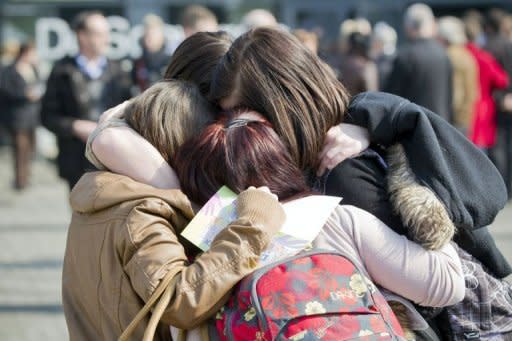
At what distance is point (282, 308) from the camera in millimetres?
2039

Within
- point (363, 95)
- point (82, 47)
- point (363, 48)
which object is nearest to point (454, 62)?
point (363, 48)

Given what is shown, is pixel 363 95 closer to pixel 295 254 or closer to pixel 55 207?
pixel 295 254

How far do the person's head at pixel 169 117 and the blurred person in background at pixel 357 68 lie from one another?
16.0 ft

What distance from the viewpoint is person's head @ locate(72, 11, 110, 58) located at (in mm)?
6246

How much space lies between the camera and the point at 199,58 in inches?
103

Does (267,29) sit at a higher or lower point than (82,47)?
higher

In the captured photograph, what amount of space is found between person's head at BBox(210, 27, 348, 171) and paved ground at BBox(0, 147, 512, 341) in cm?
370

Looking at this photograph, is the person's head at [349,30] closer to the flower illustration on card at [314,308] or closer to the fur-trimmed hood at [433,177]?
the fur-trimmed hood at [433,177]

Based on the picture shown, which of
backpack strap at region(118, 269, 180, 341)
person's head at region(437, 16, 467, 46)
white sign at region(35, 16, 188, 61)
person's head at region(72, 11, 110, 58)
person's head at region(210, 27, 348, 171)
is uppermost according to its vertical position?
person's head at region(210, 27, 348, 171)

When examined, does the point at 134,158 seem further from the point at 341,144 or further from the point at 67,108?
the point at 67,108

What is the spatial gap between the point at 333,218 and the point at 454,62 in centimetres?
795

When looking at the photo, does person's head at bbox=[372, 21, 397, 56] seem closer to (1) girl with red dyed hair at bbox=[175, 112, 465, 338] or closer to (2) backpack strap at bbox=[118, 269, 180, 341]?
(1) girl with red dyed hair at bbox=[175, 112, 465, 338]

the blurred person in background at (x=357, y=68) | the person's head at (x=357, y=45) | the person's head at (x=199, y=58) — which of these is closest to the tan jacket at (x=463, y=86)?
the blurred person in background at (x=357, y=68)

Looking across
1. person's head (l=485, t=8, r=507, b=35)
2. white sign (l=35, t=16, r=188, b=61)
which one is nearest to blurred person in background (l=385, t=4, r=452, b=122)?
person's head (l=485, t=8, r=507, b=35)
